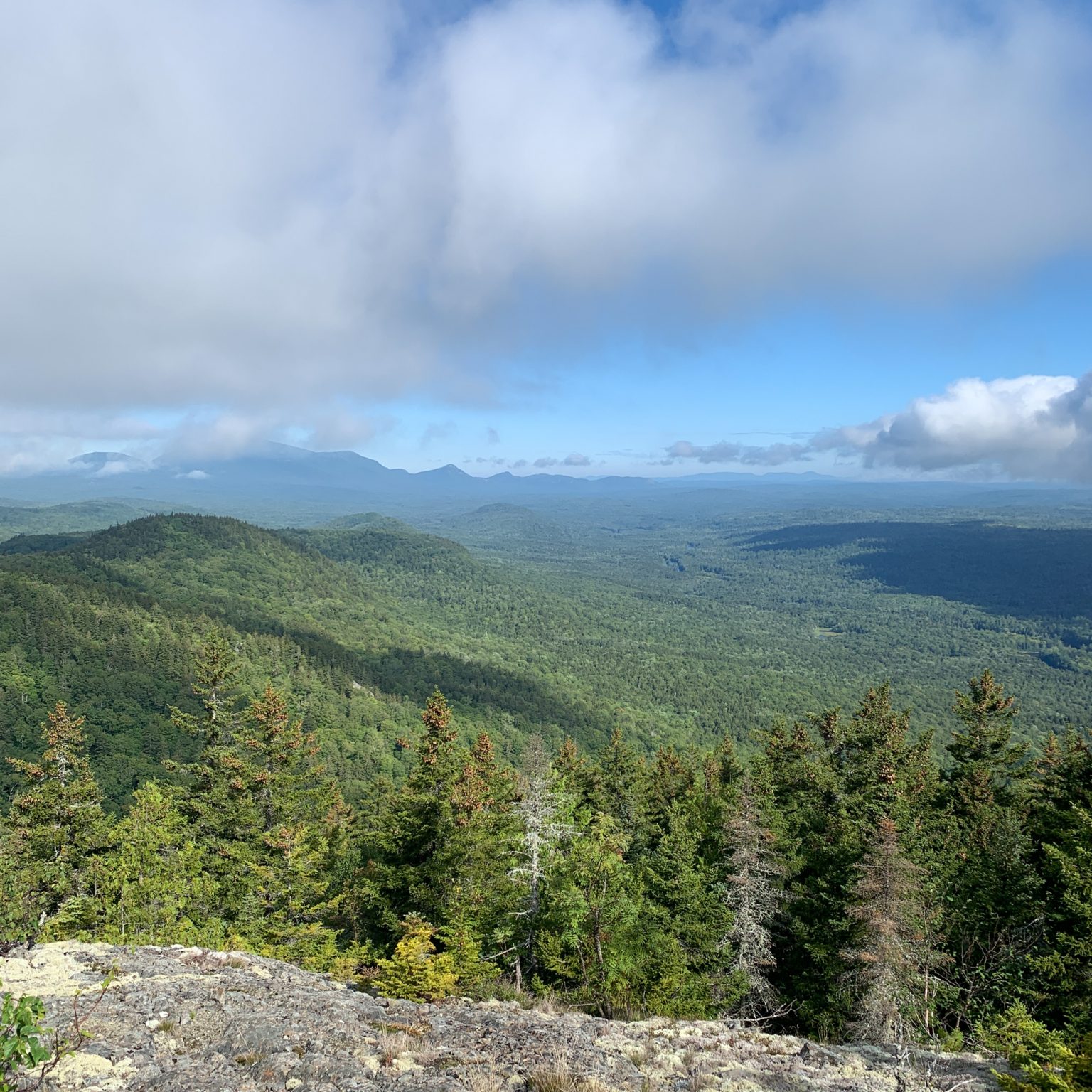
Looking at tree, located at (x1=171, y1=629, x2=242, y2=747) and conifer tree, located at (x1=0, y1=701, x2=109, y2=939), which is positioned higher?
tree, located at (x1=171, y1=629, x2=242, y2=747)

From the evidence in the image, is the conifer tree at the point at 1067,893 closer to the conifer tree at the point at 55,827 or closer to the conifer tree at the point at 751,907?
the conifer tree at the point at 751,907

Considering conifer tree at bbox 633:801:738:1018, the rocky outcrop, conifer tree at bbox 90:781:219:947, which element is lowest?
conifer tree at bbox 633:801:738:1018

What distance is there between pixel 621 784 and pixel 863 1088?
27637 mm

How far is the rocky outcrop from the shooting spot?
8781 mm

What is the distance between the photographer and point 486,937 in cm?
2123

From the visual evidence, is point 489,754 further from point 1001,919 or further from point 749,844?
point 1001,919

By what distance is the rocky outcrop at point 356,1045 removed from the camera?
8.78 meters

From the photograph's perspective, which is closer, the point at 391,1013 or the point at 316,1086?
the point at 316,1086

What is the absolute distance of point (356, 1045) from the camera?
33.6ft

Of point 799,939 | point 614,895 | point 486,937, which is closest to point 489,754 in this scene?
→ point 486,937

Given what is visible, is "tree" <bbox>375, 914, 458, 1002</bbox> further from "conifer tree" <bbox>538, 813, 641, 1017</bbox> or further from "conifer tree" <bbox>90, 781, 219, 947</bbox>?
"conifer tree" <bbox>90, 781, 219, 947</bbox>

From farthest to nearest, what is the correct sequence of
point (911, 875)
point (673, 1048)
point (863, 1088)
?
point (911, 875)
point (673, 1048)
point (863, 1088)

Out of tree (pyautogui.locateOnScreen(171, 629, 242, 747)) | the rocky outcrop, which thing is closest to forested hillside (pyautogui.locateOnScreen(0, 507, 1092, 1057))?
tree (pyautogui.locateOnScreen(171, 629, 242, 747))

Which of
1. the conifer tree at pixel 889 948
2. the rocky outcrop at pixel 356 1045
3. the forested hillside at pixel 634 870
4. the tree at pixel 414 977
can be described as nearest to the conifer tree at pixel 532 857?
the forested hillside at pixel 634 870
